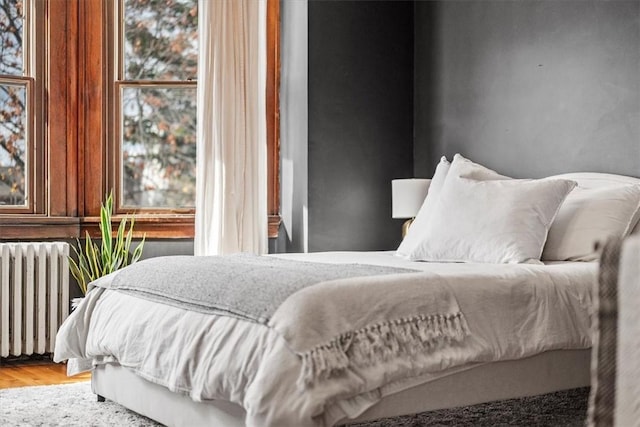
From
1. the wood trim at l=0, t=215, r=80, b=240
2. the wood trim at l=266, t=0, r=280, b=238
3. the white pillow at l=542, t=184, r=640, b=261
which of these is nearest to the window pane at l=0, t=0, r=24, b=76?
the wood trim at l=0, t=215, r=80, b=240

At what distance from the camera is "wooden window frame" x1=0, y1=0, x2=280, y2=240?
4922 mm

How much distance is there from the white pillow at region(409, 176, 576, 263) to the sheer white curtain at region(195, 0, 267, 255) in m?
1.54

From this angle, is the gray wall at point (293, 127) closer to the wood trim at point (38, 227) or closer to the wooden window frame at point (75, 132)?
the wooden window frame at point (75, 132)

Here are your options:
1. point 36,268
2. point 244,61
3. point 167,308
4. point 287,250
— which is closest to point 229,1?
point 244,61

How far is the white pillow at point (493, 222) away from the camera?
137 inches

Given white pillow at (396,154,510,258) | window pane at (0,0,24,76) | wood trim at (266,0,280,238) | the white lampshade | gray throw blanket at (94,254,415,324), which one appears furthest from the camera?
wood trim at (266,0,280,238)

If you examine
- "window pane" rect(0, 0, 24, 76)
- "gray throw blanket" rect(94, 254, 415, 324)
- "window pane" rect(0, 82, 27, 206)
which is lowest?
"gray throw blanket" rect(94, 254, 415, 324)

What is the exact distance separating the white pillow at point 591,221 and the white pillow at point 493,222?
0.12 meters

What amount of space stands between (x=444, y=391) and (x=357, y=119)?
2717 millimetres

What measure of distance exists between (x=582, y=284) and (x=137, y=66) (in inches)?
118

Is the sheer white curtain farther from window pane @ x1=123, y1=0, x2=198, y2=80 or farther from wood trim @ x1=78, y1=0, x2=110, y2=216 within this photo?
wood trim @ x1=78, y1=0, x2=110, y2=216

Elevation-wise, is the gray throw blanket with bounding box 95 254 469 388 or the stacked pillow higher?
the stacked pillow

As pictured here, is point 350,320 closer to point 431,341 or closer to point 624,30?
point 431,341

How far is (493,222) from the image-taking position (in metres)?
3.57
